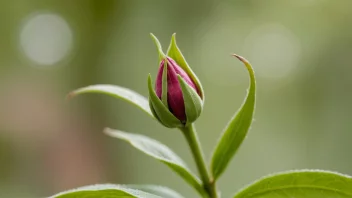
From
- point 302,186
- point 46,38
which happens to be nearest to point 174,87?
point 302,186

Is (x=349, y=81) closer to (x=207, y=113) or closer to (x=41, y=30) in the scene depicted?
(x=207, y=113)

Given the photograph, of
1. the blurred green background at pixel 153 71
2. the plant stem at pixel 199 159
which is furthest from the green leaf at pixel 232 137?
the blurred green background at pixel 153 71

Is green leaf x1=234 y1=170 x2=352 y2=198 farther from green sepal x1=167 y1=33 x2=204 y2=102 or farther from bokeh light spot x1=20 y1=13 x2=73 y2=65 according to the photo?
bokeh light spot x1=20 y1=13 x2=73 y2=65

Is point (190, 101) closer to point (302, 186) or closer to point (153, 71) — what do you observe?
point (302, 186)

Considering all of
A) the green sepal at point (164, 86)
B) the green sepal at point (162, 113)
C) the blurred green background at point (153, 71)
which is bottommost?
the blurred green background at point (153, 71)

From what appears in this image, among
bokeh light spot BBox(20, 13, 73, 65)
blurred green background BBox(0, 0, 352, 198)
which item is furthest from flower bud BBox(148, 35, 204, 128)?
bokeh light spot BBox(20, 13, 73, 65)

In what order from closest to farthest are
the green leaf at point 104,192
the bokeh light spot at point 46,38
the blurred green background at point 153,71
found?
the green leaf at point 104,192
the blurred green background at point 153,71
the bokeh light spot at point 46,38

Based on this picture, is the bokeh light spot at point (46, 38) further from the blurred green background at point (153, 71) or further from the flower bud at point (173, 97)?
the flower bud at point (173, 97)

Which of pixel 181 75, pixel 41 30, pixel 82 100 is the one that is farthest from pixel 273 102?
pixel 181 75
